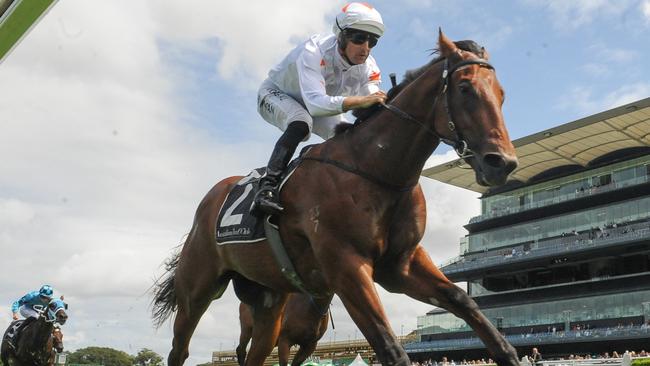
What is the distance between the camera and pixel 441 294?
483 cm

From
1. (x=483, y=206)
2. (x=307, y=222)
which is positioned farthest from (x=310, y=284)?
(x=483, y=206)

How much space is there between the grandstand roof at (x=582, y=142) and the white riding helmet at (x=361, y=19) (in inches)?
1673

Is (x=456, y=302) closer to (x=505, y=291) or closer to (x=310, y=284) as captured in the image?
(x=310, y=284)

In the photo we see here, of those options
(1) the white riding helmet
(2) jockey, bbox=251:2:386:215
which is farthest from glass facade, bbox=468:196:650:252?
(1) the white riding helmet

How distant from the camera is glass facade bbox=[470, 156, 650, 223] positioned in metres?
50.9

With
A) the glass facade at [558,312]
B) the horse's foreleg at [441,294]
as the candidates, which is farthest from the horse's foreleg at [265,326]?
the glass facade at [558,312]

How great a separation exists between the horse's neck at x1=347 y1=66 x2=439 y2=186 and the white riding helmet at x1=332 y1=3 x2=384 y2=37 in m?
0.60

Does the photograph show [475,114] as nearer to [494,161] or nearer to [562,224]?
[494,161]

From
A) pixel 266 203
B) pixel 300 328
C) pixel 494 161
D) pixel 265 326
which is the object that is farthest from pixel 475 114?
pixel 300 328

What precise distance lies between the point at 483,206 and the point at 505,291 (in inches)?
408

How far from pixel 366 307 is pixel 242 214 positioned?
166 centimetres

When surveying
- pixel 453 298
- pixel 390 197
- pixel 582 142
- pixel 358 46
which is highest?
pixel 582 142

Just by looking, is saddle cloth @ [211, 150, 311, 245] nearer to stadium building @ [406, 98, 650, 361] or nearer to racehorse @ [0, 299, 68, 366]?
racehorse @ [0, 299, 68, 366]

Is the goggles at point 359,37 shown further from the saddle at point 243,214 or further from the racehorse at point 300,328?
the racehorse at point 300,328
